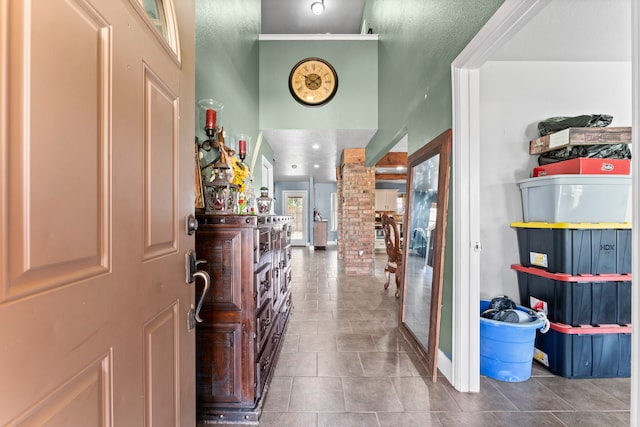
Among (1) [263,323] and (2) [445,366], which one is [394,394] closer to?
(2) [445,366]

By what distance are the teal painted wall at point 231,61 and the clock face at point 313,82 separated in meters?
0.55

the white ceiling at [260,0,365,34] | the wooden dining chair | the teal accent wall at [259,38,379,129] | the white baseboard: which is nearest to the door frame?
the white baseboard

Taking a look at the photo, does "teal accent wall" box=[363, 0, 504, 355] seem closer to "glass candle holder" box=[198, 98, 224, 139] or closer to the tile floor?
the tile floor

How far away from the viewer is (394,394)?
1.92 metres

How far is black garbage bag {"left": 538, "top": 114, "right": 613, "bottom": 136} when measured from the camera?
82.7 inches

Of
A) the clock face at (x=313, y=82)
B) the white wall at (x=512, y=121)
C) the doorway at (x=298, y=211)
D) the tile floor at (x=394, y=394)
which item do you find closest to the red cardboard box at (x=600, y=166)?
the white wall at (x=512, y=121)

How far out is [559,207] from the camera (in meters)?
2.09

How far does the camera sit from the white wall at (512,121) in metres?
2.47

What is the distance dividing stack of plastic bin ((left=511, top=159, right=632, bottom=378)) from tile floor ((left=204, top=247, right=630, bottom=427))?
173mm

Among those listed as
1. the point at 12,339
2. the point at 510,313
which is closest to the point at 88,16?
the point at 12,339

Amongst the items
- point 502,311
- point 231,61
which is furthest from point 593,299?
point 231,61

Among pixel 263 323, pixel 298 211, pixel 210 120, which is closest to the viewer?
pixel 263 323

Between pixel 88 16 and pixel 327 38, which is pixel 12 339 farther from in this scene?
pixel 327 38

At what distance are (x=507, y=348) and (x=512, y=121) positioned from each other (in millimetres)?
1790
